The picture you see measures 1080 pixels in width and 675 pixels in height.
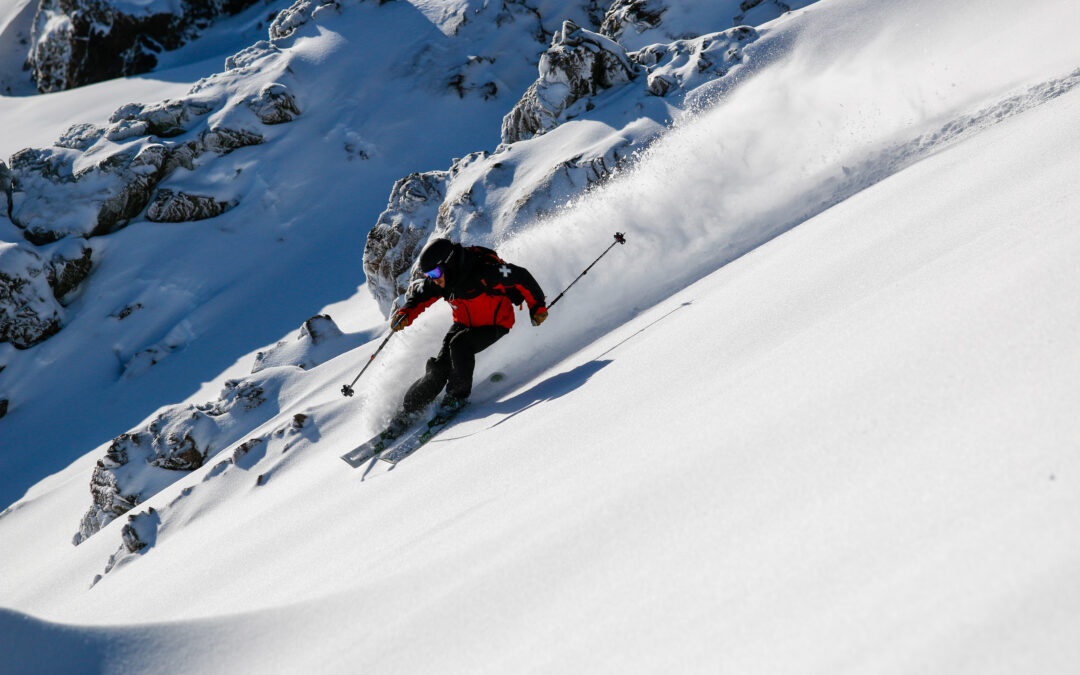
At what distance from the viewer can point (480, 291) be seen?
6.43 meters

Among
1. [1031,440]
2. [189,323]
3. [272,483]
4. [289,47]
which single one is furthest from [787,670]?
[289,47]

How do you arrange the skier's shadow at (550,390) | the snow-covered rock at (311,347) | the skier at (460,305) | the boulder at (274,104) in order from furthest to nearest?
the boulder at (274,104) < the snow-covered rock at (311,347) < the skier at (460,305) < the skier's shadow at (550,390)

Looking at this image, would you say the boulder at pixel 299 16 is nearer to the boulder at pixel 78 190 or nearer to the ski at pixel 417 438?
the boulder at pixel 78 190

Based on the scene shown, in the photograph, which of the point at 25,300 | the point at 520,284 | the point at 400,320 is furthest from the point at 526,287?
the point at 25,300

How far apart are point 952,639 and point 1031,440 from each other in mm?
755

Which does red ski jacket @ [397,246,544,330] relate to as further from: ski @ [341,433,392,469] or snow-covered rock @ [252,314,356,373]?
snow-covered rock @ [252,314,356,373]

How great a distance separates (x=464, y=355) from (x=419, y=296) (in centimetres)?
81

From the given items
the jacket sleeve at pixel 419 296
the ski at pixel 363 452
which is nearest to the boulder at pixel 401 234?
the jacket sleeve at pixel 419 296

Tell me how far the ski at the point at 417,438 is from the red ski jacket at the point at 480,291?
3.29ft

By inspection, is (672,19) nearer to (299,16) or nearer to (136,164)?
(299,16)

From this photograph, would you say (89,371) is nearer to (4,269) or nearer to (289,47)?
(4,269)

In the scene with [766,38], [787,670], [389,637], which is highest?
[766,38]

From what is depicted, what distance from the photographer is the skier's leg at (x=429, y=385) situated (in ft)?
21.0

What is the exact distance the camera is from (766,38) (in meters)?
11.0
